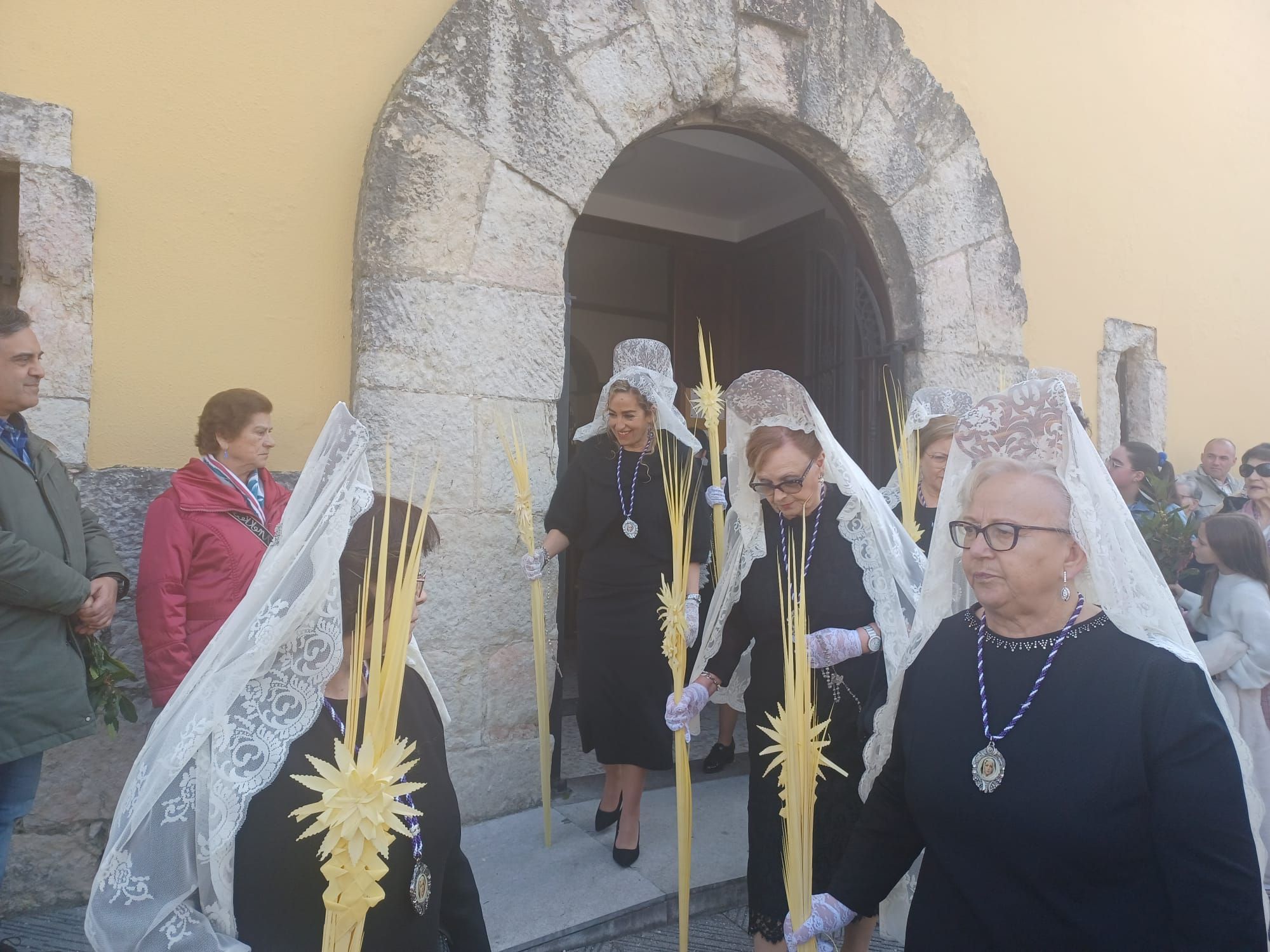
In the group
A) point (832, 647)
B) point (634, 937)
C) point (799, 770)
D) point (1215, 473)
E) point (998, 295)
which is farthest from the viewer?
point (1215, 473)

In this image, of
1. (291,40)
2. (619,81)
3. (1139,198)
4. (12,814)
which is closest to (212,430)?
(12,814)

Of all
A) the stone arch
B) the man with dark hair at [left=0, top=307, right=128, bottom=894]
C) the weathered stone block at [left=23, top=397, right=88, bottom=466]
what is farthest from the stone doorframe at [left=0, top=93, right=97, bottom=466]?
the stone arch

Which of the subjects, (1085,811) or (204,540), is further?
(204,540)

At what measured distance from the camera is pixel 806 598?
2.54 metres

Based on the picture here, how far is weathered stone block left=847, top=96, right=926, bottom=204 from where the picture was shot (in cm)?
494

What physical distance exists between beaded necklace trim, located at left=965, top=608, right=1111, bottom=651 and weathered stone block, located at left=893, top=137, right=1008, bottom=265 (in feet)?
13.0

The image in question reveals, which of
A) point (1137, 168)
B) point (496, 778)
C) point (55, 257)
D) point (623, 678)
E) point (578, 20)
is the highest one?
point (1137, 168)

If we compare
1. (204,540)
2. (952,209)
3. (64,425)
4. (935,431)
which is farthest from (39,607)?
(952,209)

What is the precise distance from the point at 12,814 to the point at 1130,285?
278 inches

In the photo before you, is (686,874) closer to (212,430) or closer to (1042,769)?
(1042,769)

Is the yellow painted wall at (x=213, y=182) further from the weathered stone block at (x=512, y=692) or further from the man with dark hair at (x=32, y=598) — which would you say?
the weathered stone block at (x=512, y=692)

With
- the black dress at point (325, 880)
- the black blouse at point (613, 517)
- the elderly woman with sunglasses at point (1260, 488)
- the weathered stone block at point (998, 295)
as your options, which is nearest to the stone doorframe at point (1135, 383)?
the weathered stone block at point (998, 295)

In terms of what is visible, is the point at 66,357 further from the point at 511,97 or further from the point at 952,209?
the point at 952,209

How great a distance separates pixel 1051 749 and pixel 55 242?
11.0ft
